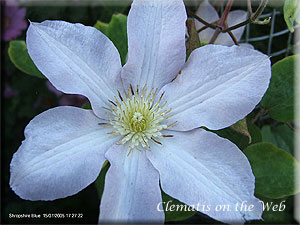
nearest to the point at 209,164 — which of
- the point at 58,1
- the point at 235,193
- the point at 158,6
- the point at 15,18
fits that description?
the point at 235,193

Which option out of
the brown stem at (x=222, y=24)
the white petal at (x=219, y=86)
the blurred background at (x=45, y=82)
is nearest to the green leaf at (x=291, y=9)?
the white petal at (x=219, y=86)

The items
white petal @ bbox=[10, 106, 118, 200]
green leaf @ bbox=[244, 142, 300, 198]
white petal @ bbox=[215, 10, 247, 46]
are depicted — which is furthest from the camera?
white petal @ bbox=[215, 10, 247, 46]

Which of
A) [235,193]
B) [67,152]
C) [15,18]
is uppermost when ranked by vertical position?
[15,18]

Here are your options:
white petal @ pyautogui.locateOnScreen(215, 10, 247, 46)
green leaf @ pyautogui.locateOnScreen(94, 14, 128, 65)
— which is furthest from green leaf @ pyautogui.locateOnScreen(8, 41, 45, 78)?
white petal @ pyautogui.locateOnScreen(215, 10, 247, 46)

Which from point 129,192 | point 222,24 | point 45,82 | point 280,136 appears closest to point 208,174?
point 129,192

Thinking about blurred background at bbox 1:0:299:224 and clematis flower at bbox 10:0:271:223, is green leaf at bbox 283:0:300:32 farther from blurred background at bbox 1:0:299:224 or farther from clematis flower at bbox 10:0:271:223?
blurred background at bbox 1:0:299:224

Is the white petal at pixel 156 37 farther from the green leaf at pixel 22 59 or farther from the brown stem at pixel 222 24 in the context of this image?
the green leaf at pixel 22 59

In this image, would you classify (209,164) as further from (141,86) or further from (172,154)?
(141,86)
